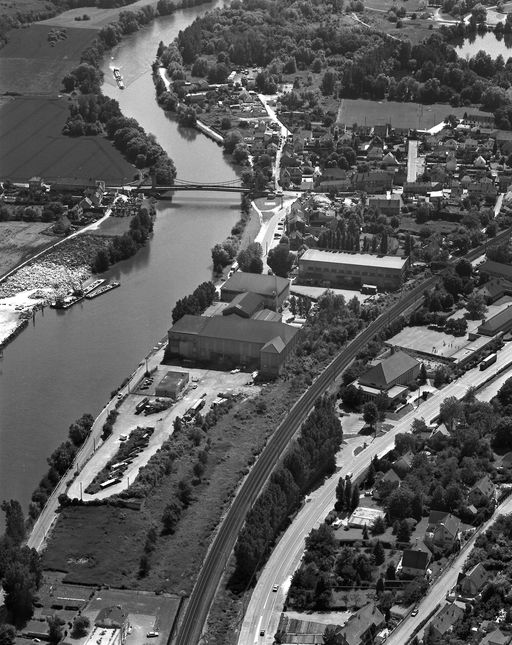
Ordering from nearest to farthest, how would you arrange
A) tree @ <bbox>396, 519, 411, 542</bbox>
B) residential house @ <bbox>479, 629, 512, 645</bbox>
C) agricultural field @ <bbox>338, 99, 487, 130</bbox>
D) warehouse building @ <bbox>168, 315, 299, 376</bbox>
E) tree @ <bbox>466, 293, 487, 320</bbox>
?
1. residential house @ <bbox>479, 629, 512, 645</bbox>
2. tree @ <bbox>396, 519, 411, 542</bbox>
3. warehouse building @ <bbox>168, 315, 299, 376</bbox>
4. tree @ <bbox>466, 293, 487, 320</bbox>
5. agricultural field @ <bbox>338, 99, 487, 130</bbox>

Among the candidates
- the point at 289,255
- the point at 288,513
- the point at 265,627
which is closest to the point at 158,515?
the point at 288,513

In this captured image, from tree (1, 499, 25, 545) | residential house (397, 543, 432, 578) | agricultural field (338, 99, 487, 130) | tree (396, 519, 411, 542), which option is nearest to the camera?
residential house (397, 543, 432, 578)

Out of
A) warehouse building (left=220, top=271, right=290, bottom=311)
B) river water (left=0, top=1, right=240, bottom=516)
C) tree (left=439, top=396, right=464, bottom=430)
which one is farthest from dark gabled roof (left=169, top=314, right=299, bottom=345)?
tree (left=439, top=396, right=464, bottom=430)

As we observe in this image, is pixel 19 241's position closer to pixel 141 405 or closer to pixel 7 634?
pixel 141 405

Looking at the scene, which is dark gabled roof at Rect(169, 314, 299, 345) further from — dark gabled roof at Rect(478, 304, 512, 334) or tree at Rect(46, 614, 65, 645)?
tree at Rect(46, 614, 65, 645)

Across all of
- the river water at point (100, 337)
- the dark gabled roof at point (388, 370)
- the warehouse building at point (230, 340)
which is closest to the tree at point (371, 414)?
the dark gabled roof at point (388, 370)

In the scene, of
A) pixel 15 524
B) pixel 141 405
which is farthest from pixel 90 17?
pixel 15 524
